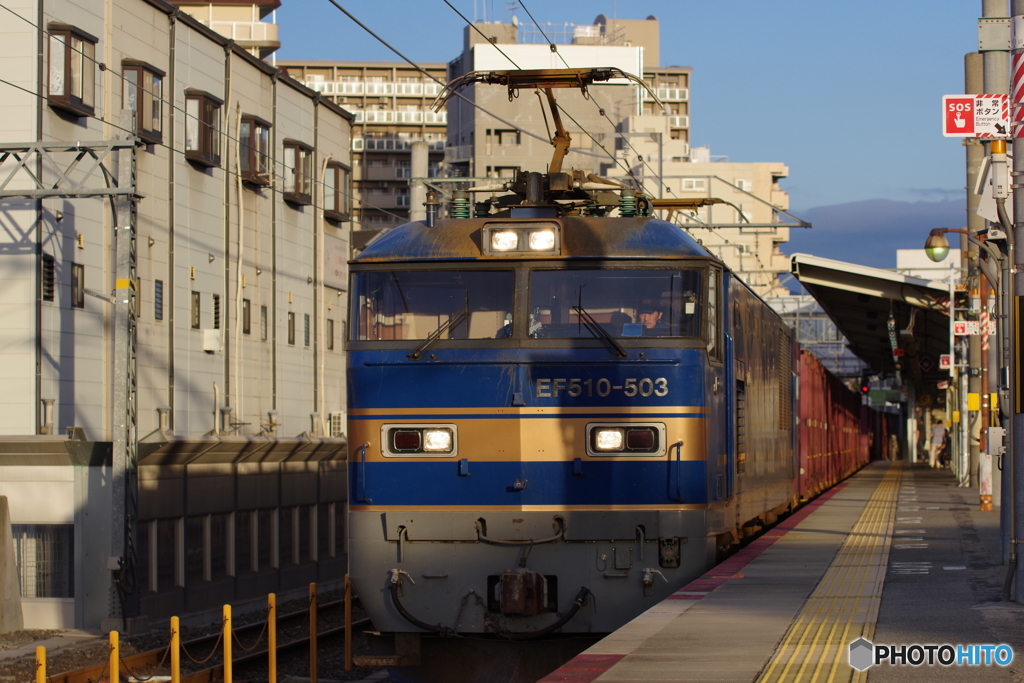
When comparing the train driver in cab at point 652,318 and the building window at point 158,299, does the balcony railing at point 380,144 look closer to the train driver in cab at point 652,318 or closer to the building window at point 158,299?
the building window at point 158,299

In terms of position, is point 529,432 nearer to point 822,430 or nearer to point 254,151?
point 822,430

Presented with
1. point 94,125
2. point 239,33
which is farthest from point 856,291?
point 239,33

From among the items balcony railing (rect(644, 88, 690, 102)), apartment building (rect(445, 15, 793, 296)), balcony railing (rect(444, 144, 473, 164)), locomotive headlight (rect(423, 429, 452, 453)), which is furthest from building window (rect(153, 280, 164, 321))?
balcony railing (rect(644, 88, 690, 102))

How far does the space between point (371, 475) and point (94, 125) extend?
59.8ft

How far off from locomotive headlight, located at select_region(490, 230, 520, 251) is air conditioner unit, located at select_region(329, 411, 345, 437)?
2854 centimetres

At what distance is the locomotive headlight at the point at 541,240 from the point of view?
10.7 metres

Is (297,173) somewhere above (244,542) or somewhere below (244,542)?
above

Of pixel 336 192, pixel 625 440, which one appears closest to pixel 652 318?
pixel 625 440

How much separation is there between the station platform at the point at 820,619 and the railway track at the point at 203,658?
6.79m

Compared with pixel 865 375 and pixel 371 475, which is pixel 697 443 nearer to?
pixel 371 475

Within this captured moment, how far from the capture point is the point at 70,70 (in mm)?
25078

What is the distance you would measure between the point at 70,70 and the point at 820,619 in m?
20.6

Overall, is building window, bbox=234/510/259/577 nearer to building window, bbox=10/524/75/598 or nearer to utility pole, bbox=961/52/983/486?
building window, bbox=10/524/75/598

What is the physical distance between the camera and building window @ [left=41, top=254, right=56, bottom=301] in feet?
81.4
